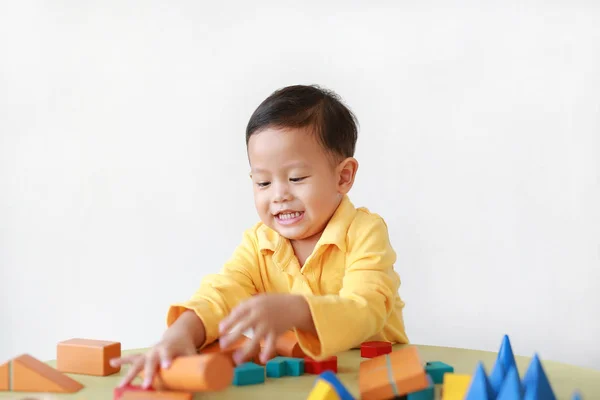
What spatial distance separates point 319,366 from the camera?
81 cm

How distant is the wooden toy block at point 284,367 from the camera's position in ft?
2.63

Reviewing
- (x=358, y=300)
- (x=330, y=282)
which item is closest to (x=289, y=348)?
(x=358, y=300)

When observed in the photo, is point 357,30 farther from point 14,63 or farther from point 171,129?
point 14,63

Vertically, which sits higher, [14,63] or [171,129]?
[14,63]

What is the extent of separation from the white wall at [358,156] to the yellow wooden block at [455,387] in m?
0.95

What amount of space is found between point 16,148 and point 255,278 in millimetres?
1044

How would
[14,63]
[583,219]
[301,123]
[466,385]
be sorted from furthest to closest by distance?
[14,63], [583,219], [301,123], [466,385]

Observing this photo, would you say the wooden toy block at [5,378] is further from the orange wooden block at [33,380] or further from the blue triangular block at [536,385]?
the blue triangular block at [536,385]

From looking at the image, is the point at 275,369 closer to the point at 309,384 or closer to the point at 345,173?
the point at 309,384

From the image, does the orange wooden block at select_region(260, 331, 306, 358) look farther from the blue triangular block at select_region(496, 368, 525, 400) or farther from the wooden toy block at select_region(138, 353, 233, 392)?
the blue triangular block at select_region(496, 368, 525, 400)

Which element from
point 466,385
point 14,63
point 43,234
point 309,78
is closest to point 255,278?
point 466,385

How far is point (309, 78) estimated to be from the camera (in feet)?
5.73

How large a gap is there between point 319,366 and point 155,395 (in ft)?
0.72

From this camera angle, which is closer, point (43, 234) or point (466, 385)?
point (466, 385)
